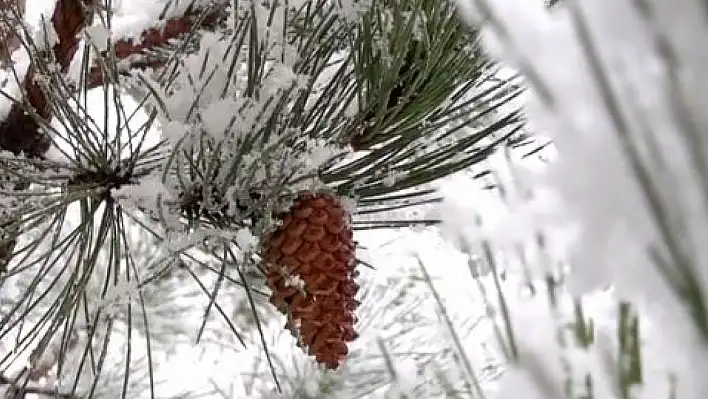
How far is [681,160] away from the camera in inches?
4.4

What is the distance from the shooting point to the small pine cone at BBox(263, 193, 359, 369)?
40cm

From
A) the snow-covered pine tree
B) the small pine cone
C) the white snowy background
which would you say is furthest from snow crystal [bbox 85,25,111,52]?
the white snowy background

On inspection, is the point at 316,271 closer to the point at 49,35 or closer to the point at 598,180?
the point at 49,35

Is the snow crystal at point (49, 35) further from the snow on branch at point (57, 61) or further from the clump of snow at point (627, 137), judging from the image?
the clump of snow at point (627, 137)

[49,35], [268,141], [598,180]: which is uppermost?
[49,35]

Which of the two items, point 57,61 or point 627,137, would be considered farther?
point 57,61

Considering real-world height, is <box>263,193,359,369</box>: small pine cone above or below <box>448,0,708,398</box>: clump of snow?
above

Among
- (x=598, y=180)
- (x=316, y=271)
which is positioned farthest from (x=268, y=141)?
(x=598, y=180)

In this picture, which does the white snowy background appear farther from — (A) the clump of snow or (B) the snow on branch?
(B) the snow on branch

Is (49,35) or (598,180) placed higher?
(49,35)

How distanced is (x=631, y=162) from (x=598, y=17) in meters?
0.02

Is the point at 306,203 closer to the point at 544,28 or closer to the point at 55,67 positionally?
the point at 55,67

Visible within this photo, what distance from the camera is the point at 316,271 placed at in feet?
1.30

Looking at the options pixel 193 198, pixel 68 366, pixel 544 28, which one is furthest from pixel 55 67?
pixel 68 366
